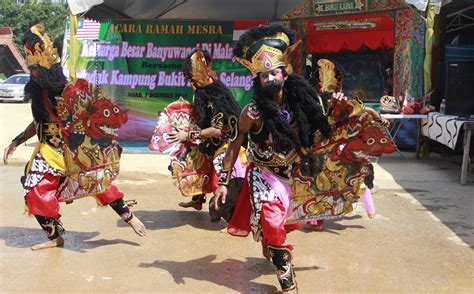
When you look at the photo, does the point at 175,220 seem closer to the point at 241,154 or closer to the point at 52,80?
the point at 241,154

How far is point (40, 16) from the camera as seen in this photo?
147 ft

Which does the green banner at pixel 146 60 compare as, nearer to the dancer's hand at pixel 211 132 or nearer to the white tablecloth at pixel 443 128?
the white tablecloth at pixel 443 128

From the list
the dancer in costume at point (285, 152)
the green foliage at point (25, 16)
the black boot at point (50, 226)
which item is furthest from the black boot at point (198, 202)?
the green foliage at point (25, 16)

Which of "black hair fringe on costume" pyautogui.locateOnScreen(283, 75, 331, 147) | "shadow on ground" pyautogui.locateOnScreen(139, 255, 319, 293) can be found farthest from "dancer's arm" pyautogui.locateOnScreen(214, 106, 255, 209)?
"shadow on ground" pyautogui.locateOnScreen(139, 255, 319, 293)

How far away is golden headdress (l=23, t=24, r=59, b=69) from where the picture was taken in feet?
15.2

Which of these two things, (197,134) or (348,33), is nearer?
(197,134)

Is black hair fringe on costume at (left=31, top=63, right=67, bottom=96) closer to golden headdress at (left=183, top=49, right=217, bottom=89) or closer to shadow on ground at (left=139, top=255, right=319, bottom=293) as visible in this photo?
golden headdress at (left=183, top=49, right=217, bottom=89)

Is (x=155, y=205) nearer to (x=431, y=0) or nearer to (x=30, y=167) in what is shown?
(x=30, y=167)

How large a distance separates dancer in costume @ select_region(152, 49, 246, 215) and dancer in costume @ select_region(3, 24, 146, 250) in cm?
87

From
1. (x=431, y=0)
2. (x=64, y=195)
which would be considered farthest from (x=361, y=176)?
(x=431, y=0)

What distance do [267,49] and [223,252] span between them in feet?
7.01

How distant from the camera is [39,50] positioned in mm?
4641

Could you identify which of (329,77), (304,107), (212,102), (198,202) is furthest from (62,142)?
(329,77)

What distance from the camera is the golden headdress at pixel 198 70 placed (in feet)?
17.9
